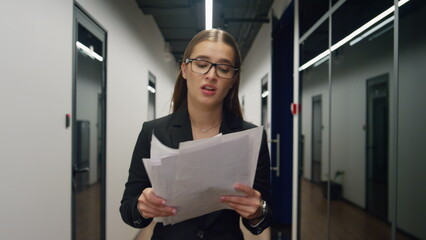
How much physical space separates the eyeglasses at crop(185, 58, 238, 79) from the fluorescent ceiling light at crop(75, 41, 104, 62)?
4.14 ft

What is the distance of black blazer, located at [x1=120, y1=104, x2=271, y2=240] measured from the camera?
83 centimetres

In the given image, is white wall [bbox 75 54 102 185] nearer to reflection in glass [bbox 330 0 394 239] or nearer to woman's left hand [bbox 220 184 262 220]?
woman's left hand [bbox 220 184 262 220]

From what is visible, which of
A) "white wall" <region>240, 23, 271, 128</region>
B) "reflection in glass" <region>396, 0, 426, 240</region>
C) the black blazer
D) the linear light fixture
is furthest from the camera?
"white wall" <region>240, 23, 271, 128</region>

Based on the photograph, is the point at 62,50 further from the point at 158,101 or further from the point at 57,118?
the point at 158,101

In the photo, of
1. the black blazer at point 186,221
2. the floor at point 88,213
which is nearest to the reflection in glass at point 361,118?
the black blazer at point 186,221

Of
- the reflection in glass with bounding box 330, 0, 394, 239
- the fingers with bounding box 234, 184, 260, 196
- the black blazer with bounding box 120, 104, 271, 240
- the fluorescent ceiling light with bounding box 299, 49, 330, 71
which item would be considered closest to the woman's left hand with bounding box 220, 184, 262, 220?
→ the fingers with bounding box 234, 184, 260, 196

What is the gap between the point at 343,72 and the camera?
116 inches

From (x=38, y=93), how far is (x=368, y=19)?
7.01 ft

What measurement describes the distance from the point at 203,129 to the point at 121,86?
209 cm

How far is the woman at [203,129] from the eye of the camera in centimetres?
84

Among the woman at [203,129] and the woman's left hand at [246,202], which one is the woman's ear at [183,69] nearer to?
the woman at [203,129]

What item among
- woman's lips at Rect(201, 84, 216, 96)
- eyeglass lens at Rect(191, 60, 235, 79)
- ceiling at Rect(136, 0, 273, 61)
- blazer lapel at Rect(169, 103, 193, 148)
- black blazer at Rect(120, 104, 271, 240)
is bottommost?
black blazer at Rect(120, 104, 271, 240)

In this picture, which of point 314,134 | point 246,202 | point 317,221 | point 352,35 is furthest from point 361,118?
point 246,202

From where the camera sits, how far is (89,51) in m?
A: 2.06
